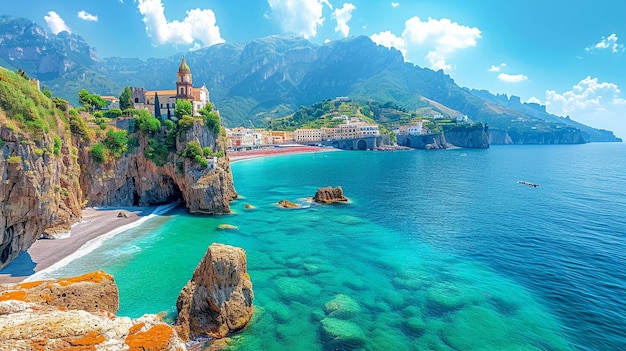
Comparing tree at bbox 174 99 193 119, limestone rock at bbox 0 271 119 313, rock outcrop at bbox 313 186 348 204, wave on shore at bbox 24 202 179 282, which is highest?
tree at bbox 174 99 193 119

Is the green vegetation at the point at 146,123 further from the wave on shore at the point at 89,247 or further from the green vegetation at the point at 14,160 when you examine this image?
the green vegetation at the point at 14,160

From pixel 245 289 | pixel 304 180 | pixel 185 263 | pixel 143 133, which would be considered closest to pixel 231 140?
pixel 304 180

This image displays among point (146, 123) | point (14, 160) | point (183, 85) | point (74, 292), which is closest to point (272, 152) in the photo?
point (183, 85)

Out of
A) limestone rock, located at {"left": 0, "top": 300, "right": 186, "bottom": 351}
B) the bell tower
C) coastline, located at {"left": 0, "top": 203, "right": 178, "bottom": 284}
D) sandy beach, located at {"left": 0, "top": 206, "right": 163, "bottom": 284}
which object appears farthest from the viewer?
the bell tower

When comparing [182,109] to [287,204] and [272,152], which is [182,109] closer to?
[287,204]

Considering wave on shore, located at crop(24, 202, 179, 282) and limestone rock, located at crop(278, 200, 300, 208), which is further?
limestone rock, located at crop(278, 200, 300, 208)

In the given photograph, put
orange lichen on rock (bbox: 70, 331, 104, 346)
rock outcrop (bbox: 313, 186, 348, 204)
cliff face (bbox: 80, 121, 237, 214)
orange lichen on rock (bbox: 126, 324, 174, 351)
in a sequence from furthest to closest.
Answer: rock outcrop (bbox: 313, 186, 348, 204) → cliff face (bbox: 80, 121, 237, 214) → orange lichen on rock (bbox: 126, 324, 174, 351) → orange lichen on rock (bbox: 70, 331, 104, 346)

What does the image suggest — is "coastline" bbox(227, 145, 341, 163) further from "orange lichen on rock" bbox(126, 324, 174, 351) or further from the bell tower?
"orange lichen on rock" bbox(126, 324, 174, 351)

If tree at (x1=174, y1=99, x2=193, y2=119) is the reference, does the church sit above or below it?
above

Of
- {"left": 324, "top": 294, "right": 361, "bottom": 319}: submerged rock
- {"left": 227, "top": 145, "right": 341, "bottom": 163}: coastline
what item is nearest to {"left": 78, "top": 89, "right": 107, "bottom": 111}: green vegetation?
{"left": 324, "top": 294, "right": 361, "bottom": 319}: submerged rock
